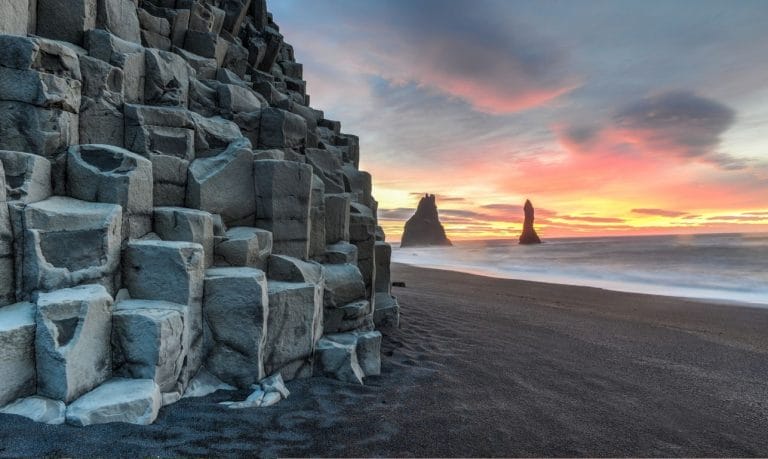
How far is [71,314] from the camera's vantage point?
364cm

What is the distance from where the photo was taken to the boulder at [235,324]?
15.6 ft

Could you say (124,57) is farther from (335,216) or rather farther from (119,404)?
(119,404)

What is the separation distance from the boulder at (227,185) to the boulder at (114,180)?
0.74 metres

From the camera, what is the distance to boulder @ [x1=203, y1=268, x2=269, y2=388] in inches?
187

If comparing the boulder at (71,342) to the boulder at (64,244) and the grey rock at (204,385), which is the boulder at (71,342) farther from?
the grey rock at (204,385)

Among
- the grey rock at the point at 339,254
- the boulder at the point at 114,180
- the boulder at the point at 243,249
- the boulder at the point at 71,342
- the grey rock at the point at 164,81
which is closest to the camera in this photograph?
the boulder at the point at 71,342

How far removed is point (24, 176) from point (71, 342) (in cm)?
191

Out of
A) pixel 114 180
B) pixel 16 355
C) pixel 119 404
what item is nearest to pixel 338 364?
pixel 119 404

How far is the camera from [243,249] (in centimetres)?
541

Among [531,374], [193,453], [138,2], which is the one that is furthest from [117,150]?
[531,374]

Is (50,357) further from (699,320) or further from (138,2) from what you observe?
(699,320)

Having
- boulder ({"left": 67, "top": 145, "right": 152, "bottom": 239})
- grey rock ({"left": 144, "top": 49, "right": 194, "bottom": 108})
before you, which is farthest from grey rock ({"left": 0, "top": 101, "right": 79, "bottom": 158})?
grey rock ({"left": 144, "top": 49, "right": 194, "bottom": 108})

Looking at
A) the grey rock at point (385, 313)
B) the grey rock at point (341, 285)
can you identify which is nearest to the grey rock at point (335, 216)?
the grey rock at point (341, 285)

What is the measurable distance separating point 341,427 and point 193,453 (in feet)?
4.90
